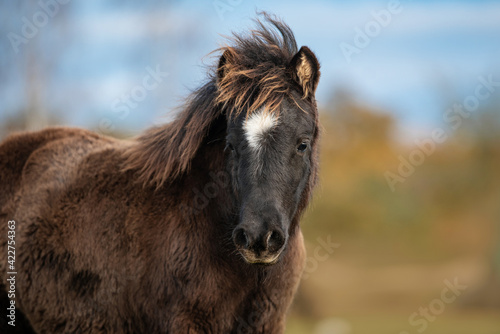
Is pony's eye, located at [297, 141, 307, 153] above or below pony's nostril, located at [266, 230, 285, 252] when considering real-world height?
above

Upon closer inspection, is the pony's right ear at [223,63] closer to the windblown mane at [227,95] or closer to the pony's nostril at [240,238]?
the windblown mane at [227,95]

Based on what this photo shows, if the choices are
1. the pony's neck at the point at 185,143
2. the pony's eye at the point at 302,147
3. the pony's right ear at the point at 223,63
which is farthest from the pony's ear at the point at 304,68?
the pony's neck at the point at 185,143

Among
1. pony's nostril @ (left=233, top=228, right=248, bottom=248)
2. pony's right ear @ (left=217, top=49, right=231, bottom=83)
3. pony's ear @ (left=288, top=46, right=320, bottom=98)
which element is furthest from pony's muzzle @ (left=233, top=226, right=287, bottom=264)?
pony's right ear @ (left=217, top=49, right=231, bottom=83)

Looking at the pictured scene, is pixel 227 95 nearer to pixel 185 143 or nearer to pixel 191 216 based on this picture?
pixel 185 143

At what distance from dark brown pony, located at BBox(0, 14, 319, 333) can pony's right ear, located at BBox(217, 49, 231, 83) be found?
1 centimetres

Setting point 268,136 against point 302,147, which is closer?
point 268,136

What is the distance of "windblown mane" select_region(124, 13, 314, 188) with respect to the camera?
456 centimetres

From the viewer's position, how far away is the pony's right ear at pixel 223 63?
472 cm

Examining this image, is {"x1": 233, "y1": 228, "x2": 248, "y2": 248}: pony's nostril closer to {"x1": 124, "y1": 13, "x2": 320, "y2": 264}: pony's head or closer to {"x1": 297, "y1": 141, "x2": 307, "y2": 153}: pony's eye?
{"x1": 124, "y1": 13, "x2": 320, "y2": 264}: pony's head

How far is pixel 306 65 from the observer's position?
15.3ft

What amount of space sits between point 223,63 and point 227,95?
36cm

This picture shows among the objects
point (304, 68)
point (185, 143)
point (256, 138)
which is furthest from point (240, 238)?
point (304, 68)

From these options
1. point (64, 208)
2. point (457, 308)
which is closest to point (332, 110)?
point (457, 308)

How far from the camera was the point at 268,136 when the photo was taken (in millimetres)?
4320
